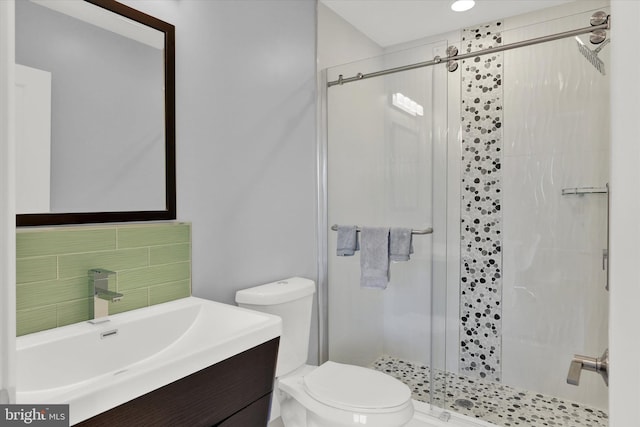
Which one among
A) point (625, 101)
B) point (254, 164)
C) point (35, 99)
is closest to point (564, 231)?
point (254, 164)

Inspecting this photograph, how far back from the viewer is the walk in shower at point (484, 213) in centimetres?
205

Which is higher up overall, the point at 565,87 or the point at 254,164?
the point at 565,87

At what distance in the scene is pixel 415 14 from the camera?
2439 millimetres

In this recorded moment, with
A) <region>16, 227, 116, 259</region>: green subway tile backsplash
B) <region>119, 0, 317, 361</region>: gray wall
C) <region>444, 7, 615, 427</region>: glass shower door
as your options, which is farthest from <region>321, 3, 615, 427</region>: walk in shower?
<region>16, 227, 116, 259</region>: green subway tile backsplash

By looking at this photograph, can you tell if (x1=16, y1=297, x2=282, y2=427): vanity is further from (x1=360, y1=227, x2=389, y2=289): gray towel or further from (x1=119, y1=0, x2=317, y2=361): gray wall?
(x1=360, y1=227, x2=389, y2=289): gray towel

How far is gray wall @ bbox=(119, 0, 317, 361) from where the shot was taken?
61.7 inches

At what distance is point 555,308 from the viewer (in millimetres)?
2223

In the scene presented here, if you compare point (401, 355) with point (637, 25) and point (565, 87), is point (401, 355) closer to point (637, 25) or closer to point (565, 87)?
point (565, 87)

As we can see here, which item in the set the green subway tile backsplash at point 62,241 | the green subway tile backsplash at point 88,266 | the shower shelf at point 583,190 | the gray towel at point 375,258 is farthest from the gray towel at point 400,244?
the green subway tile backsplash at point 62,241

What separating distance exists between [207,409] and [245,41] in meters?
1.53

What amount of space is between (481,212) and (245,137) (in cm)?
157

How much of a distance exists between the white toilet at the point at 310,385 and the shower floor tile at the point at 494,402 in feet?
1.94

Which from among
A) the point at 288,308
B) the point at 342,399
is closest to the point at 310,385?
the point at 342,399

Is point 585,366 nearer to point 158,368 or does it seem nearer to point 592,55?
point 158,368
